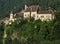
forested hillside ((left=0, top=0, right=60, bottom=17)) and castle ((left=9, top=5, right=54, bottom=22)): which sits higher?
forested hillside ((left=0, top=0, right=60, bottom=17))

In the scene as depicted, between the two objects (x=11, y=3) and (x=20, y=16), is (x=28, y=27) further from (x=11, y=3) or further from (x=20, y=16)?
(x=11, y=3)

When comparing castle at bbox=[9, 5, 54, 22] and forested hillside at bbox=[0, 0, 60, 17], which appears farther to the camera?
forested hillside at bbox=[0, 0, 60, 17]

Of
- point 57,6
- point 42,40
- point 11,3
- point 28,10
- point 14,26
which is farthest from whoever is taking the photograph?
point 11,3

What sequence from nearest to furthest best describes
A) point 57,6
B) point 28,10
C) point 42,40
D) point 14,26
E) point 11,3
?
point 42,40 → point 14,26 → point 28,10 → point 57,6 → point 11,3

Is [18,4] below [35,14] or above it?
above

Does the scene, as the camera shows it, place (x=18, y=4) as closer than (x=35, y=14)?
No

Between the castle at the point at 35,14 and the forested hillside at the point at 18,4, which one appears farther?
the forested hillside at the point at 18,4

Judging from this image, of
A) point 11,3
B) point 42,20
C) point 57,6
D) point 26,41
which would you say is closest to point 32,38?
point 26,41

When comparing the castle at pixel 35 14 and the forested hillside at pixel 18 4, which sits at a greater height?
the forested hillside at pixel 18 4
